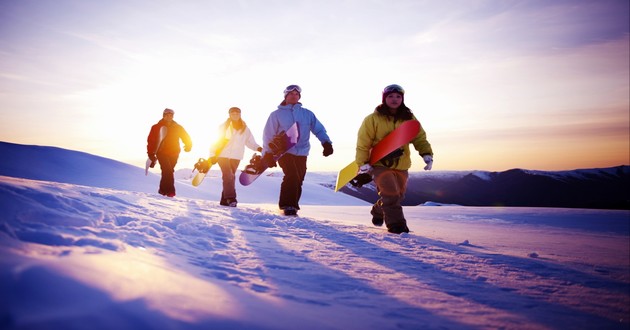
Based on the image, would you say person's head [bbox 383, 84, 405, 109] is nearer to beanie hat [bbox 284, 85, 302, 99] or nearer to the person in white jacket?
beanie hat [bbox 284, 85, 302, 99]

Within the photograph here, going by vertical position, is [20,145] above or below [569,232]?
above

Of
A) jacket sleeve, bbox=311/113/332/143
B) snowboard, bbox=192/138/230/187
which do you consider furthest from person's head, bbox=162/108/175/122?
jacket sleeve, bbox=311/113/332/143

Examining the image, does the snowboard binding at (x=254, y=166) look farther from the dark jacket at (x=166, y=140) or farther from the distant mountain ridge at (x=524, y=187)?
the distant mountain ridge at (x=524, y=187)

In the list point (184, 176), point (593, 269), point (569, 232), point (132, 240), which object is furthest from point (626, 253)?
point (184, 176)

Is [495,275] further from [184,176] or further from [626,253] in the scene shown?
[184,176]

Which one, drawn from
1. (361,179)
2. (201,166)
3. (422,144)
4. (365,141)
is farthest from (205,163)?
(422,144)

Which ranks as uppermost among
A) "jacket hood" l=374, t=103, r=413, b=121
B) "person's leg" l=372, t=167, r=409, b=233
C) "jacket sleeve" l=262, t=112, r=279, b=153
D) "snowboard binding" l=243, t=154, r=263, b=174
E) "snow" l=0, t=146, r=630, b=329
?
"jacket hood" l=374, t=103, r=413, b=121

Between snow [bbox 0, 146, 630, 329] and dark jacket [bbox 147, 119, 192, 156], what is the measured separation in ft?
15.7

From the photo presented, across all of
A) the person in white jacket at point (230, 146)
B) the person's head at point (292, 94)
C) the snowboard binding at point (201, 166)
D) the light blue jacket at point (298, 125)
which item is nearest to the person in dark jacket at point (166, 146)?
the snowboard binding at point (201, 166)

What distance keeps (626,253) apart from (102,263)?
3767 millimetres

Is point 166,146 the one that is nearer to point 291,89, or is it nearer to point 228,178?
point 228,178

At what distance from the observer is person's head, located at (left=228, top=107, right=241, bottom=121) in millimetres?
6516

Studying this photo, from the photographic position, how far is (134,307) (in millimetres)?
875

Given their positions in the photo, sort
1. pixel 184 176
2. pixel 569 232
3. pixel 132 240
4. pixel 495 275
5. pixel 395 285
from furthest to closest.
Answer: pixel 184 176 < pixel 569 232 < pixel 495 275 < pixel 132 240 < pixel 395 285
